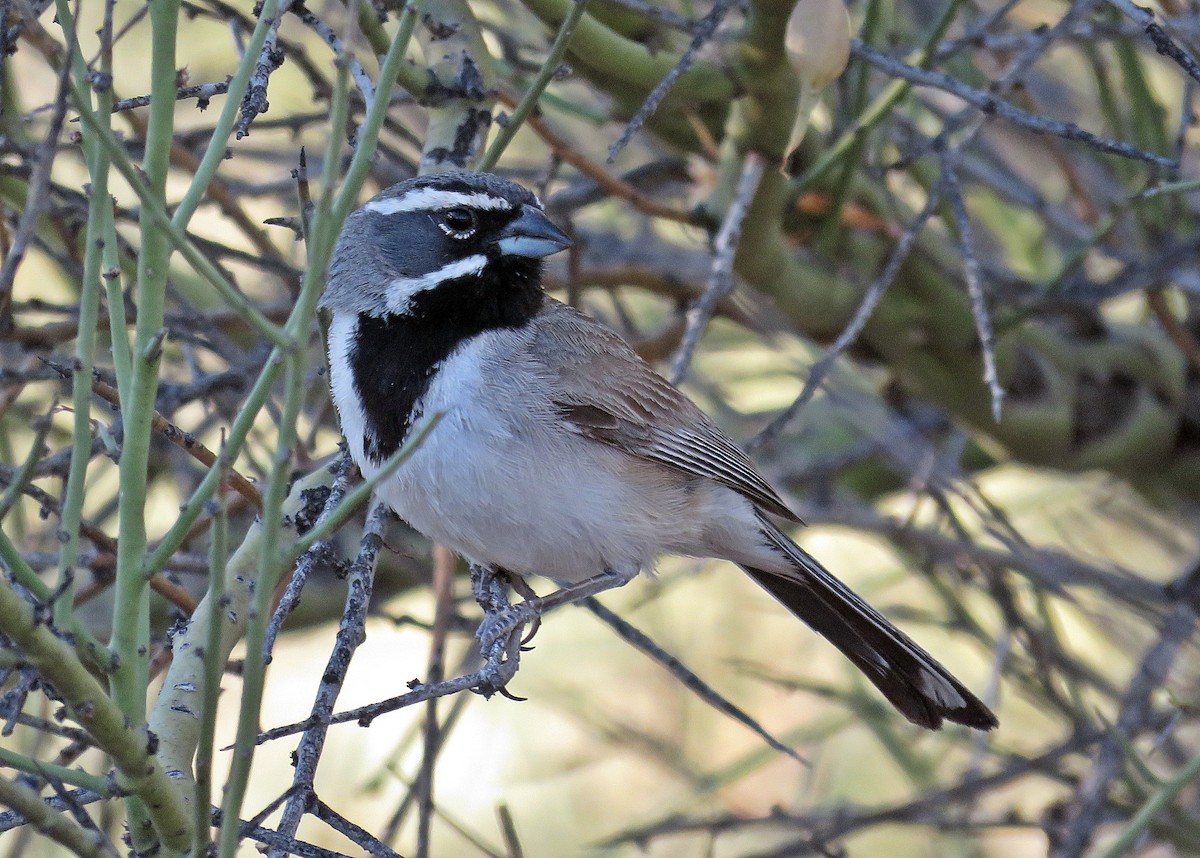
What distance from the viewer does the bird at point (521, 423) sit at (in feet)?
12.5

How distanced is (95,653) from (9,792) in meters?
0.39

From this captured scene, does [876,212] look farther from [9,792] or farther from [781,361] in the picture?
[9,792]

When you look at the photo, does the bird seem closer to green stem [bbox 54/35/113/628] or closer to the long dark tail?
the long dark tail

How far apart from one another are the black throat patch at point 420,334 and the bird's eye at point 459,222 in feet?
0.43

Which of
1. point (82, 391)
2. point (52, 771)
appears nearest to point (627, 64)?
point (82, 391)

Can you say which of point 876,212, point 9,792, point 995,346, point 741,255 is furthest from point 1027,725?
point 9,792

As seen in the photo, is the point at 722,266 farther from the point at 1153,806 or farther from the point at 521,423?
the point at 1153,806

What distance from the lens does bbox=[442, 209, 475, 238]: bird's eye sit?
408 cm

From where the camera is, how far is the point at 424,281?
4.09 m

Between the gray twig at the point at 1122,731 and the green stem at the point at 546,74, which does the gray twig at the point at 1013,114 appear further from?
the gray twig at the point at 1122,731

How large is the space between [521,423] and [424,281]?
1.84ft

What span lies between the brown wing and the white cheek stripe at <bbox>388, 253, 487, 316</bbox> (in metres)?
0.29

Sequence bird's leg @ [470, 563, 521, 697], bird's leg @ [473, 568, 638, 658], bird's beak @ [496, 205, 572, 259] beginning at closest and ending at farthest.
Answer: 1. bird's leg @ [470, 563, 521, 697]
2. bird's leg @ [473, 568, 638, 658]
3. bird's beak @ [496, 205, 572, 259]

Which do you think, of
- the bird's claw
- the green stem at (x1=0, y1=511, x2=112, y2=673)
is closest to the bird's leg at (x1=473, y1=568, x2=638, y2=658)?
the bird's claw
